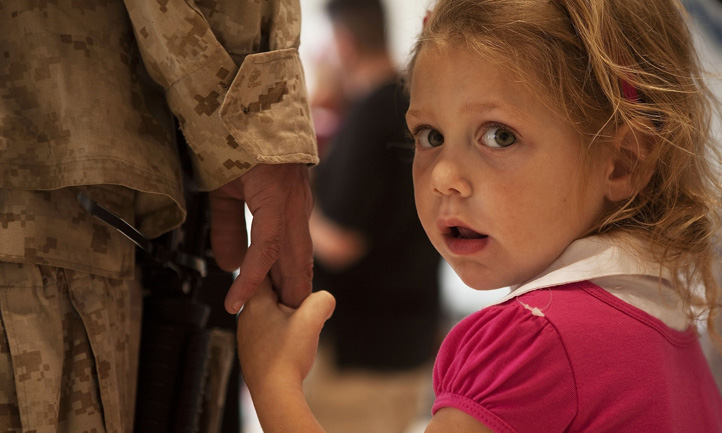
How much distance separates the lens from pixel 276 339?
1.19 meters

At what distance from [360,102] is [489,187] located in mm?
1167

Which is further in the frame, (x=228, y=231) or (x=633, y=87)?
(x=228, y=231)

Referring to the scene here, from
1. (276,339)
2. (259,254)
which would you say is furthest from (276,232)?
(276,339)

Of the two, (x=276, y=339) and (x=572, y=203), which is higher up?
(x=572, y=203)

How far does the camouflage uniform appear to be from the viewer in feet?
3.41

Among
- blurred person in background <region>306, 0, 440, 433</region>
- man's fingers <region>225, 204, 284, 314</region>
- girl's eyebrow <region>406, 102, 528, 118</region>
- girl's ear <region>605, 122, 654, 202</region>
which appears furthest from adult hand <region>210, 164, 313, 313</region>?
blurred person in background <region>306, 0, 440, 433</region>

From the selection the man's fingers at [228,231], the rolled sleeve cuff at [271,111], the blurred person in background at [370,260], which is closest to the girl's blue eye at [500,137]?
the rolled sleeve cuff at [271,111]

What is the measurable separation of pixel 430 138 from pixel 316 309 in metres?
0.32

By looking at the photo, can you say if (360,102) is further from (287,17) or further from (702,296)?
(702,296)

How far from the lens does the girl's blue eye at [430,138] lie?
3.84ft

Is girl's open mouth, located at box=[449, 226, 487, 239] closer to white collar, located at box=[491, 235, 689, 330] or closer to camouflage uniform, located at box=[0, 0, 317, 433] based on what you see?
white collar, located at box=[491, 235, 689, 330]

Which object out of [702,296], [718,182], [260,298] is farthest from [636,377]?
[260,298]

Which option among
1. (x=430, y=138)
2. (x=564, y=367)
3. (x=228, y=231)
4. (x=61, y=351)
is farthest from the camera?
(x=228, y=231)

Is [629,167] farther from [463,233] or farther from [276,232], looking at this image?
[276,232]
